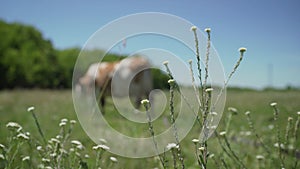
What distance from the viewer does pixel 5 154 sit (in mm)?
1891

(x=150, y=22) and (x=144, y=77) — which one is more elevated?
(x=150, y=22)

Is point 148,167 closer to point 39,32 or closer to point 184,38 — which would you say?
point 184,38

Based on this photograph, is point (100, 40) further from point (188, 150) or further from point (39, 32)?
point (39, 32)

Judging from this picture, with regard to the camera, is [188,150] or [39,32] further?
[39,32]

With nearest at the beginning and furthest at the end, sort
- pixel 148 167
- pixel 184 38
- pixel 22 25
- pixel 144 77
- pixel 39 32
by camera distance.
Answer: pixel 184 38 < pixel 148 167 < pixel 144 77 < pixel 22 25 < pixel 39 32

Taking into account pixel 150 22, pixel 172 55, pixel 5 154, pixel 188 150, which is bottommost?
pixel 188 150

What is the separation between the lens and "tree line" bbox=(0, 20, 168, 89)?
108 feet

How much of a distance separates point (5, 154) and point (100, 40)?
1.10 m

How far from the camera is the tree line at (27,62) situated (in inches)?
1298

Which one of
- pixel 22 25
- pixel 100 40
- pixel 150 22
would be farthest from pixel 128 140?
pixel 22 25

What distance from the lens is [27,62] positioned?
33.8 m

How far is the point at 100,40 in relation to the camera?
258 centimetres

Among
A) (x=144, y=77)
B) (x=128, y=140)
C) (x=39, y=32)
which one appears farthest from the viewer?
(x=39, y=32)

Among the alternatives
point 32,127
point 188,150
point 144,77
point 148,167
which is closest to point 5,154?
point 148,167
